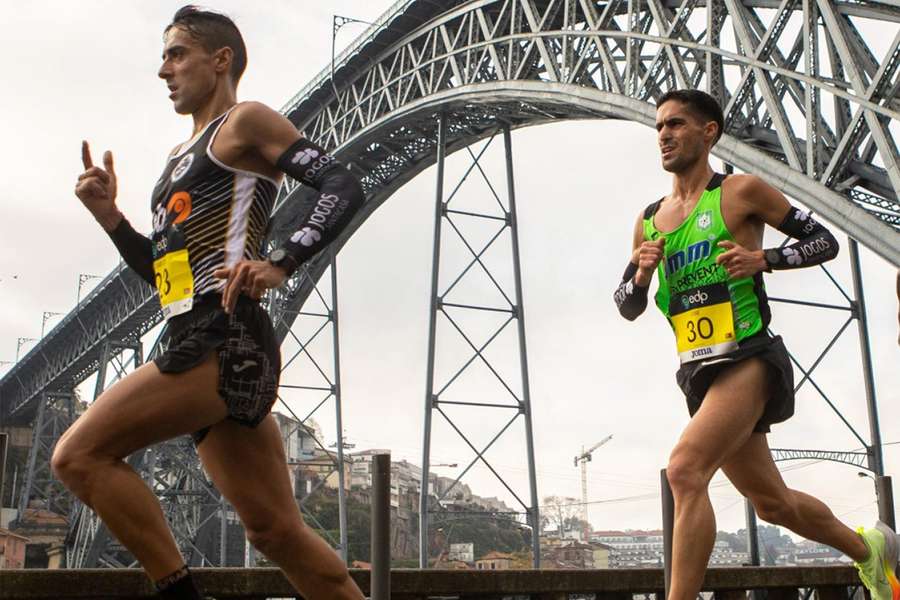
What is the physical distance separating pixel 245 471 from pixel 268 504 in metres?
0.09

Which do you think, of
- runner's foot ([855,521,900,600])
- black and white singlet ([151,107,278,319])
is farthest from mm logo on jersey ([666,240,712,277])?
black and white singlet ([151,107,278,319])

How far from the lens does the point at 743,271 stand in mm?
3230

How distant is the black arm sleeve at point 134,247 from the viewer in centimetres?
304

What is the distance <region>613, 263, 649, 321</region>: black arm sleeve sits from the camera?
3.48 meters

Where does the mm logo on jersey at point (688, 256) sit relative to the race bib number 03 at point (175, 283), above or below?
above

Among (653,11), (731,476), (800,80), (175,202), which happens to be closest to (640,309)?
(731,476)

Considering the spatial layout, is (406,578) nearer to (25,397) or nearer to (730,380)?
(730,380)

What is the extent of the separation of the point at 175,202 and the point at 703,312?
1.54 metres

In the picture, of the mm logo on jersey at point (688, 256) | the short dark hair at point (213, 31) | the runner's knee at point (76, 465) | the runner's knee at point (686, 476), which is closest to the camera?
the runner's knee at point (76, 465)

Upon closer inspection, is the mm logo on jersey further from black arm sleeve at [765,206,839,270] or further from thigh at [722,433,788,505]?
thigh at [722,433,788,505]

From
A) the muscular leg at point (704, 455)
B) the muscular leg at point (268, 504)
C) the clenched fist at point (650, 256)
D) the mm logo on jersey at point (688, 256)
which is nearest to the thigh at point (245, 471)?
the muscular leg at point (268, 504)

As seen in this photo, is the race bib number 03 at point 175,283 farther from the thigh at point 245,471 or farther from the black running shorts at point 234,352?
the thigh at point 245,471

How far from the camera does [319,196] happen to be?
2703 millimetres

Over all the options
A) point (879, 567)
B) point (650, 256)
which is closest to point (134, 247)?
point (650, 256)
